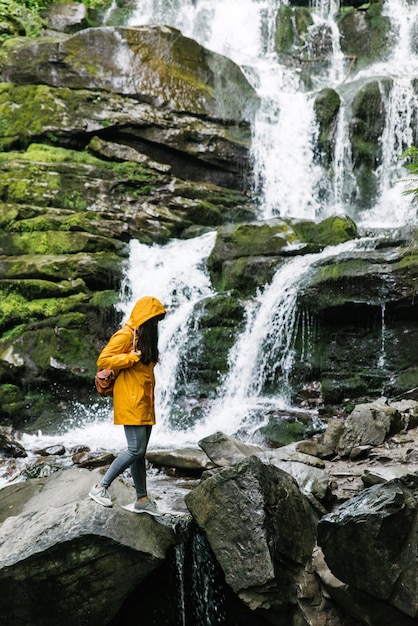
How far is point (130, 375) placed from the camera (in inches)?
186

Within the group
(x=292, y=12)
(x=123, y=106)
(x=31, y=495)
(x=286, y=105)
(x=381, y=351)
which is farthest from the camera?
(x=292, y=12)

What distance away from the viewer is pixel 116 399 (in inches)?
186

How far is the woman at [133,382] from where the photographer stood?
466 centimetres

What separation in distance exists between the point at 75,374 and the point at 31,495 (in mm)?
5150

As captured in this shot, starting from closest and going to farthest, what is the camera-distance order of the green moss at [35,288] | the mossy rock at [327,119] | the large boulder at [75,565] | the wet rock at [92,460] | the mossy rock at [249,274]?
the large boulder at [75,565] < the wet rock at [92,460] < the mossy rock at [249,274] < the green moss at [35,288] < the mossy rock at [327,119]

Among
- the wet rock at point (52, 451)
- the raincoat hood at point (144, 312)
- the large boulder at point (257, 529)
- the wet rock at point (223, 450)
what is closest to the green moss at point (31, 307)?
the wet rock at point (52, 451)

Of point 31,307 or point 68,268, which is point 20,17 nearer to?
point 68,268

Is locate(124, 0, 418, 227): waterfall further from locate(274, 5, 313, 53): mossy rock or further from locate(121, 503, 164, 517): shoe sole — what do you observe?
locate(121, 503, 164, 517): shoe sole

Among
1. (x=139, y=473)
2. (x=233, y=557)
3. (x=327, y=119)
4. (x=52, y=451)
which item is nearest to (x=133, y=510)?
(x=139, y=473)

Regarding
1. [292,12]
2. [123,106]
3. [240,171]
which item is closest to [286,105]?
[240,171]

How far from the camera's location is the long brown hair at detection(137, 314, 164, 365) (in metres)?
4.75

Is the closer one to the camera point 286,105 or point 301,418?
point 301,418

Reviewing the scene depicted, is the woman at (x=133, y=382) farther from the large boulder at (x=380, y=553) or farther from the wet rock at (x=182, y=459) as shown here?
the wet rock at (x=182, y=459)

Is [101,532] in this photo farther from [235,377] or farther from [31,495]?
[235,377]
